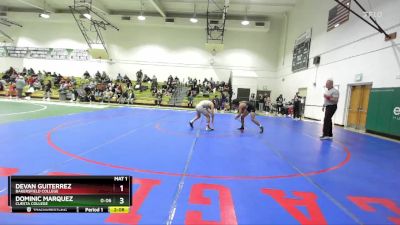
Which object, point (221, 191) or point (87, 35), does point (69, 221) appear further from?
point (87, 35)

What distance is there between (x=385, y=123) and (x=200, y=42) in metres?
20.3

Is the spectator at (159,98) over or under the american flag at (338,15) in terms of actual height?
under

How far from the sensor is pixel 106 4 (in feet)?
82.9

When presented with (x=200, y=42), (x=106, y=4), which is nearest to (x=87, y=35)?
(x=106, y=4)

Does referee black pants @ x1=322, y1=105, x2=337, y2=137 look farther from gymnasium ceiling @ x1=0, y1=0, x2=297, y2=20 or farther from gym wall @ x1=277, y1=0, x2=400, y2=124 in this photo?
gymnasium ceiling @ x1=0, y1=0, x2=297, y2=20

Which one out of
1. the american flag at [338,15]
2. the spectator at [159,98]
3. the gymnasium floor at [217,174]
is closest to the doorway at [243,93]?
the spectator at [159,98]

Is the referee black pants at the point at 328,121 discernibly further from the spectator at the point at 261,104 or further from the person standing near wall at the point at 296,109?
the spectator at the point at 261,104

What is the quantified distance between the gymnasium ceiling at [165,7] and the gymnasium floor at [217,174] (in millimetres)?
18294

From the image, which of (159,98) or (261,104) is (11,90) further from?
(261,104)

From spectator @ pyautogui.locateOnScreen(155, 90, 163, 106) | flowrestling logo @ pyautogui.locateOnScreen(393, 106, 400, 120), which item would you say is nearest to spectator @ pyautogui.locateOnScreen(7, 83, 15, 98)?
spectator @ pyautogui.locateOnScreen(155, 90, 163, 106)

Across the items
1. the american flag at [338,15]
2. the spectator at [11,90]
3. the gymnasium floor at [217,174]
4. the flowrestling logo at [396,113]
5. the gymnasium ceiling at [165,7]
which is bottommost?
the gymnasium floor at [217,174]

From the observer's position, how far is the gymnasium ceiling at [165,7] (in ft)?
74.3
